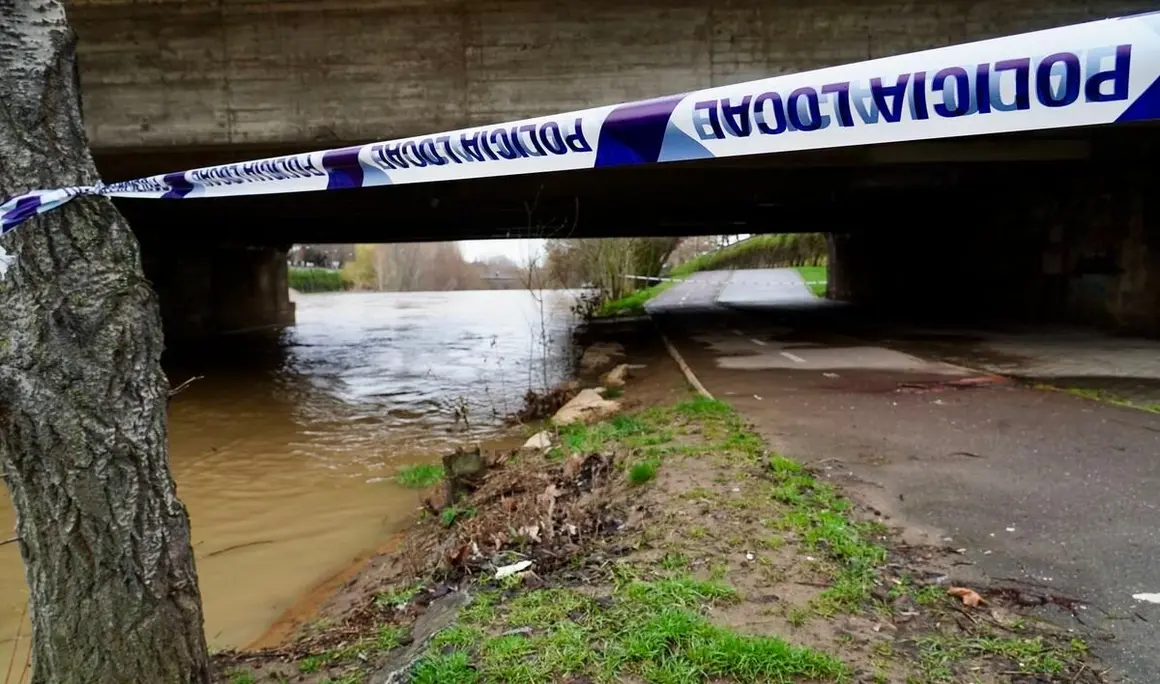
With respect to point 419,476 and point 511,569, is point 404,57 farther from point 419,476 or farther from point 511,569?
point 511,569

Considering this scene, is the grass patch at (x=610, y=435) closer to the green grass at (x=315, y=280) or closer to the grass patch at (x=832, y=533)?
the grass patch at (x=832, y=533)

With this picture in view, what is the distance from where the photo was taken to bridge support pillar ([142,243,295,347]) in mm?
20500

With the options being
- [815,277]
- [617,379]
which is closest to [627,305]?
[815,277]

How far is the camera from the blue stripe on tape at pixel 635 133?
3602mm

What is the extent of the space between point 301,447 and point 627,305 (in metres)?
21.3

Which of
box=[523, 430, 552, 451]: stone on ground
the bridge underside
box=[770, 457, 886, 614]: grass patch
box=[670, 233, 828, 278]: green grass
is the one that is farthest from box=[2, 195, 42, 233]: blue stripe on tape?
box=[670, 233, 828, 278]: green grass

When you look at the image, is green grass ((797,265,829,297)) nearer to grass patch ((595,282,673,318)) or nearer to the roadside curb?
grass patch ((595,282,673,318))

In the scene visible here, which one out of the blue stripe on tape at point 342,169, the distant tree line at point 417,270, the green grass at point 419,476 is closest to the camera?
the blue stripe on tape at point 342,169

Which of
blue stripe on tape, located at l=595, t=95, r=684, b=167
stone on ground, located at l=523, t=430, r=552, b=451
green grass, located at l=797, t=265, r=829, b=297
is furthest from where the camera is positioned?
green grass, located at l=797, t=265, r=829, b=297

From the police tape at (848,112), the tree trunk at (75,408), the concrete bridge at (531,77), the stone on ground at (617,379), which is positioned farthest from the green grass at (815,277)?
the tree trunk at (75,408)

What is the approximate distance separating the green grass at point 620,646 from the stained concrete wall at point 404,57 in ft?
26.4

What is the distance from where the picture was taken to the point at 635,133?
370 cm

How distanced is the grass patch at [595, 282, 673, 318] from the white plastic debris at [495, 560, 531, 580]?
22.1 meters

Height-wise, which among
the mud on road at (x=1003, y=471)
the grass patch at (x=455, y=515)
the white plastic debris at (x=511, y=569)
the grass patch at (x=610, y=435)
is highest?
the mud on road at (x=1003, y=471)
